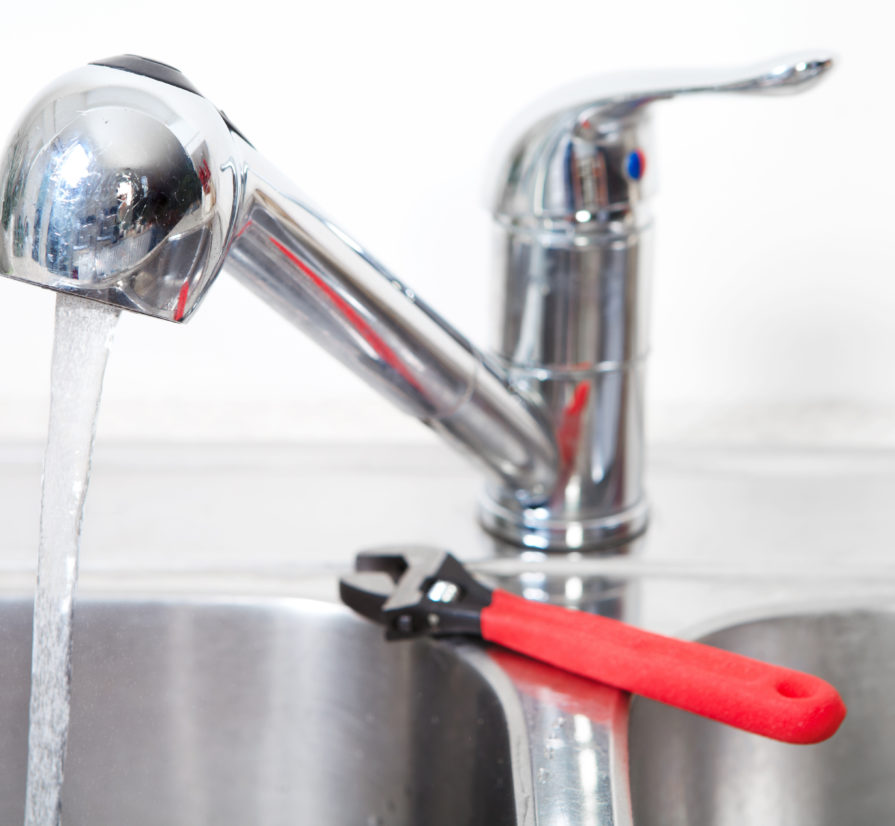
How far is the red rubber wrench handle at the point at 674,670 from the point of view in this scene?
0.44 metres

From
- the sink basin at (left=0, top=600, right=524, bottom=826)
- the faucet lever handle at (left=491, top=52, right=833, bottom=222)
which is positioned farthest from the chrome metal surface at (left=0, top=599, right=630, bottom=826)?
the faucet lever handle at (left=491, top=52, right=833, bottom=222)

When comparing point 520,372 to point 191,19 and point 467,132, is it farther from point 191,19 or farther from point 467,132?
point 191,19

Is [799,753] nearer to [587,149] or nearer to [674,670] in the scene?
[674,670]

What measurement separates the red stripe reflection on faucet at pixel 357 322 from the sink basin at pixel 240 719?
0.42 ft

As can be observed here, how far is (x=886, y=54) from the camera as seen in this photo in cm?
69

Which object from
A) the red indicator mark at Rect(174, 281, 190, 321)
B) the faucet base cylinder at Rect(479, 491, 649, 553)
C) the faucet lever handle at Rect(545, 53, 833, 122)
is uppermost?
the faucet lever handle at Rect(545, 53, 833, 122)

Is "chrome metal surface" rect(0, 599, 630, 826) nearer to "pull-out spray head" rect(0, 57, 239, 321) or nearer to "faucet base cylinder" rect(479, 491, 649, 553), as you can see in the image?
"faucet base cylinder" rect(479, 491, 649, 553)

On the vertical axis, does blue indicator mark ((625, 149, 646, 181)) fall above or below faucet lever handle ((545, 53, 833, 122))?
below

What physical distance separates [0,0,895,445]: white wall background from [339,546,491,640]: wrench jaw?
22 cm

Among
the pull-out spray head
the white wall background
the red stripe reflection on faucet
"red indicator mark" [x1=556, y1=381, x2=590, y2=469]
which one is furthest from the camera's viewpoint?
the white wall background

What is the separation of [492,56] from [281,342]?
0.77 ft

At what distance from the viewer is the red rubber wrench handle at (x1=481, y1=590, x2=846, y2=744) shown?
444 millimetres

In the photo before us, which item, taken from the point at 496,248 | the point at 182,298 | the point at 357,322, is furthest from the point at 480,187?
the point at 182,298

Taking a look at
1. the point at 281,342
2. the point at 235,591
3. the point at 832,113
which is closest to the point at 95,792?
the point at 235,591
